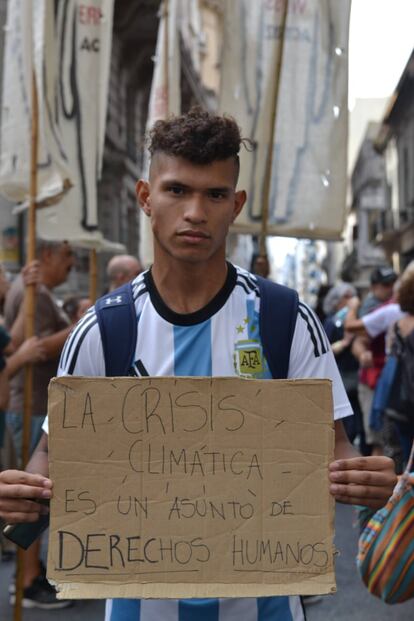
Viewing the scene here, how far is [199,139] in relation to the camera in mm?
2279

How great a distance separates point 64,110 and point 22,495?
146 inches

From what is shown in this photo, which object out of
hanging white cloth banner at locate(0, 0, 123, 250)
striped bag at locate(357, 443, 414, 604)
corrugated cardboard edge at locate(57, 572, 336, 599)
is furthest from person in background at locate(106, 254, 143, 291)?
corrugated cardboard edge at locate(57, 572, 336, 599)

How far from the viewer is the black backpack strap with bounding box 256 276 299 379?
7.66 ft

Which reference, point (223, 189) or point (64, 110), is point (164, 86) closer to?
point (64, 110)

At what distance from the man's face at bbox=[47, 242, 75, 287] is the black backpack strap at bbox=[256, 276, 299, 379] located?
361cm

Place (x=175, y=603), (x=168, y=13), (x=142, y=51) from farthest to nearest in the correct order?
(x=142, y=51) → (x=168, y=13) → (x=175, y=603)

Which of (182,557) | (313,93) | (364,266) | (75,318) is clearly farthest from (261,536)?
(364,266)

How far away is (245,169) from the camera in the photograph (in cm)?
557

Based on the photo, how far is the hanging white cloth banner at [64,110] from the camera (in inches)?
205

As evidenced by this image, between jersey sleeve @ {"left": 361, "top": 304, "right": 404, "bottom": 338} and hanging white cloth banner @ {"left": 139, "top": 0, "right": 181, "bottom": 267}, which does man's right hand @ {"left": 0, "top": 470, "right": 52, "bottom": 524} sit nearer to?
jersey sleeve @ {"left": 361, "top": 304, "right": 404, "bottom": 338}

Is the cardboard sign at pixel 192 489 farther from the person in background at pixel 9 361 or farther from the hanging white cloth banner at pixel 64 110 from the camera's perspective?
the hanging white cloth banner at pixel 64 110

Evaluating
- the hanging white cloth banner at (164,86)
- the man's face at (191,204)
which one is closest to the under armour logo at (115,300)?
the man's face at (191,204)

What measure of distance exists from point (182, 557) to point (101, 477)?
0.25 m

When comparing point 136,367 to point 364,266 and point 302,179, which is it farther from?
point 364,266
